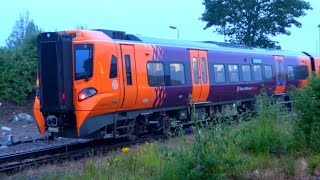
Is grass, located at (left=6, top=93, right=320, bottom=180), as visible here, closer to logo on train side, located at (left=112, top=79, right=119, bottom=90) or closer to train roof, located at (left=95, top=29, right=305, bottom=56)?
logo on train side, located at (left=112, top=79, right=119, bottom=90)

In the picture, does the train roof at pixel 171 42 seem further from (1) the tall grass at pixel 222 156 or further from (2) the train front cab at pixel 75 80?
(1) the tall grass at pixel 222 156

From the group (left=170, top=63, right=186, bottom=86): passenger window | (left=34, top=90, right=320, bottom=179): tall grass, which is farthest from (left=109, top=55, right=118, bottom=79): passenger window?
(left=34, top=90, right=320, bottom=179): tall grass

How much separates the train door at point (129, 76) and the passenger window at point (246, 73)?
23.5ft

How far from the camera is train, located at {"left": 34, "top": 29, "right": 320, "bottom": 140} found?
39.3ft

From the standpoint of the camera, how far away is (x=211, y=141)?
658 cm

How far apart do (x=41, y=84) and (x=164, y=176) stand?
683 centimetres

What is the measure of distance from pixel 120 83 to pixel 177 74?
3056 millimetres

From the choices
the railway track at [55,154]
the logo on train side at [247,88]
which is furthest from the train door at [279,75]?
the railway track at [55,154]

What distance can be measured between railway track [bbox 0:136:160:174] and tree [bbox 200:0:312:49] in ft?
86.7

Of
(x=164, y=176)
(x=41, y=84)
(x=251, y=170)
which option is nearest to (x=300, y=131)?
(x=251, y=170)

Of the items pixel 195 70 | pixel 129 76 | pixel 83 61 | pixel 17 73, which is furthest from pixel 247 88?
pixel 17 73

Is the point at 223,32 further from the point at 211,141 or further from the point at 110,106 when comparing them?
the point at 211,141

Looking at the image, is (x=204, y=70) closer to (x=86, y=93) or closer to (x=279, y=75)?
(x=86, y=93)

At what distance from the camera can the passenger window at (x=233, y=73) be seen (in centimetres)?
1816
